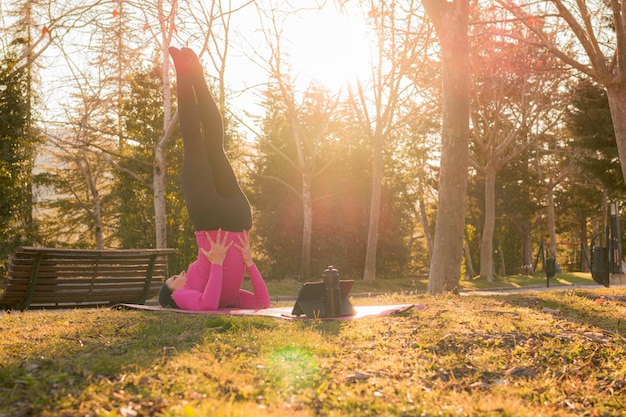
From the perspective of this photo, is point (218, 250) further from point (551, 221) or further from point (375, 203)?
point (551, 221)

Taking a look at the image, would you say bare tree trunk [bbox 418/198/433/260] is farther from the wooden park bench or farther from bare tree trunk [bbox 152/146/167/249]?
the wooden park bench

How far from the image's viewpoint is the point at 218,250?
772cm

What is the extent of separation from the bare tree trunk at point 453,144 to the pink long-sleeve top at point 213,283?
4.05 metres

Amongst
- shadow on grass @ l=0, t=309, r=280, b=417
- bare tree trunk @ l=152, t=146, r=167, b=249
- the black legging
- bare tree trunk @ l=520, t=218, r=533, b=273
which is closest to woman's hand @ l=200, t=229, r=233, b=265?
the black legging

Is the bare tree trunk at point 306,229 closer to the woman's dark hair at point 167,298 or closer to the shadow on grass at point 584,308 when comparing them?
the shadow on grass at point 584,308

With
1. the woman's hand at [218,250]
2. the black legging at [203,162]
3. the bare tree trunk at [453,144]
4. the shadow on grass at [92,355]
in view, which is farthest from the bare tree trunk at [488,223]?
the shadow on grass at [92,355]

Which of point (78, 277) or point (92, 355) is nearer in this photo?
point (92, 355)

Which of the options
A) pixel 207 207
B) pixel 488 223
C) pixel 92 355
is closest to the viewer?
pixel 92 355

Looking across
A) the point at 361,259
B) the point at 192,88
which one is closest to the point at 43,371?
the point at 192,88

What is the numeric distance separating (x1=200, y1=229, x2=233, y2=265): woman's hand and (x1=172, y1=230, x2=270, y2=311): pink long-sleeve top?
0.05 meters

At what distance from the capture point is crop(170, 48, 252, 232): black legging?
787cm

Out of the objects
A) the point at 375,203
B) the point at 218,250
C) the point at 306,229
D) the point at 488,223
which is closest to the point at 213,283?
the point at 218,250

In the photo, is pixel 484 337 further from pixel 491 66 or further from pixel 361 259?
pixel 361 259

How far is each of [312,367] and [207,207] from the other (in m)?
3.80
